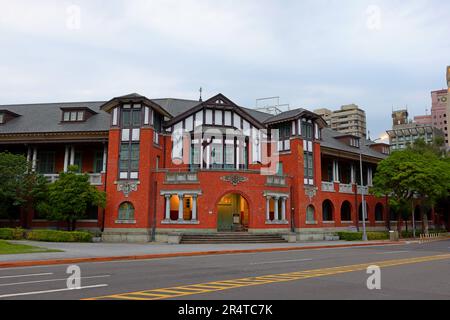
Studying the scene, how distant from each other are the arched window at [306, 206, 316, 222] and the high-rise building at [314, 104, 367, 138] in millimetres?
114561

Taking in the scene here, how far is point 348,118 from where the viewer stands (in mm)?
152000

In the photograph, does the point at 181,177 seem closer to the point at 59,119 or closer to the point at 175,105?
the point at 175,105

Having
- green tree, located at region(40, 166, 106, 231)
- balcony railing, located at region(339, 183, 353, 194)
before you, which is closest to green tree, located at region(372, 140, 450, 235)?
balcony railing, located at region(339, 183, 353, 194)

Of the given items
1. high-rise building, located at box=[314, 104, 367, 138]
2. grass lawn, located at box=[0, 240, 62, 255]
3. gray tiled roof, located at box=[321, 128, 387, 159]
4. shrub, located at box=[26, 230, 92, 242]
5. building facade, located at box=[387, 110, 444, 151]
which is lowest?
grass lawn, located at box=[0, 240, 62, 255]

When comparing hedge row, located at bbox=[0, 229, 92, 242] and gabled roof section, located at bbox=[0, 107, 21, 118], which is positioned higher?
gabled roof section, located at bbox=[0, 107, 21, 118]

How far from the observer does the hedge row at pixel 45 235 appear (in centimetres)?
2958

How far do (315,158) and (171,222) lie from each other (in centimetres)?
1579

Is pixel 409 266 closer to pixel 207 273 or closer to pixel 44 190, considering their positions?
pixel 207 273

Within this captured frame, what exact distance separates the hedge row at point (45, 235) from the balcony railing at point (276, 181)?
Answer: 15.4 metres

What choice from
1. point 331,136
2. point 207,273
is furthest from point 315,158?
point 207,273

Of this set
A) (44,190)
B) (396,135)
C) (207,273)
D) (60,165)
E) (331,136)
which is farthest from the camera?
(396,135)

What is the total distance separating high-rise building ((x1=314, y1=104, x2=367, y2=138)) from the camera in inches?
5910

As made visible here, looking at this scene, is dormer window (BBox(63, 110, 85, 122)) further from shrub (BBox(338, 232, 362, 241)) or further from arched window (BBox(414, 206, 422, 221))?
arched window (BBox(414, 206, 422, 221))
